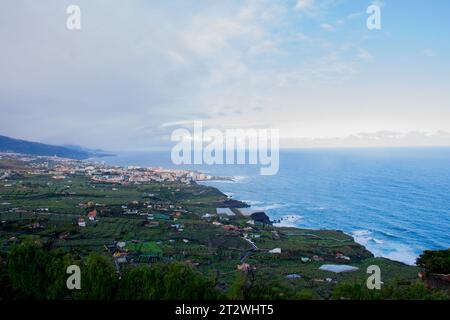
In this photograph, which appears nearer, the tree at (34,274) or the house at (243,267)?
the tree at (34,274)

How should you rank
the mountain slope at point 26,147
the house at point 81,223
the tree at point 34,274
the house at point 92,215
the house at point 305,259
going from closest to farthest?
the tree at point 34,274 < the house at point 305,259 < the house at point 81,223 < the house at point 92,215 < the mountain slope at point 26,147

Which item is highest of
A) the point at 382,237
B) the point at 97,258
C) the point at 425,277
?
the point at 97,258

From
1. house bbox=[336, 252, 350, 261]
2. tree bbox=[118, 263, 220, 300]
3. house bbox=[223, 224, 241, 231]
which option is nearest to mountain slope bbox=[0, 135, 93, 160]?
house bbox=[223, 224, 241, 231]

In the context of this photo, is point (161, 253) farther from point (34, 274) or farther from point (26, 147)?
point (26, 147)

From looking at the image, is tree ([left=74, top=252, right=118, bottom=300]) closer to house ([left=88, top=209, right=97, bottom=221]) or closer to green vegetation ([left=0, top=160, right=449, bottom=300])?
green vegetation ([left=0, top=160, right=449, bottom=300])

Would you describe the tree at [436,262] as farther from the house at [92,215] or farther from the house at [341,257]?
the house at [92,215]

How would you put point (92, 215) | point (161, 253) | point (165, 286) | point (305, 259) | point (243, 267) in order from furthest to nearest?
point (92, 215), point (305, 259), point (161, 253), point (243, 267), point (165, 286)

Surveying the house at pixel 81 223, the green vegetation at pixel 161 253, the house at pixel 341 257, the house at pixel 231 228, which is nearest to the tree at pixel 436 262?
the green vegetation at pixel 161 253

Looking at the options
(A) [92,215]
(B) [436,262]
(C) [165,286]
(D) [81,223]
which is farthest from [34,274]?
(A) [92,215]

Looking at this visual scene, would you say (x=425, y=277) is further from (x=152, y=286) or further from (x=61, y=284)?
(x=61, y=284)

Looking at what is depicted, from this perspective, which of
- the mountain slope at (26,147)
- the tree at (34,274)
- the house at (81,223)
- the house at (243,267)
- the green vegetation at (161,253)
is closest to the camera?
the green vegetation at (161,253)
